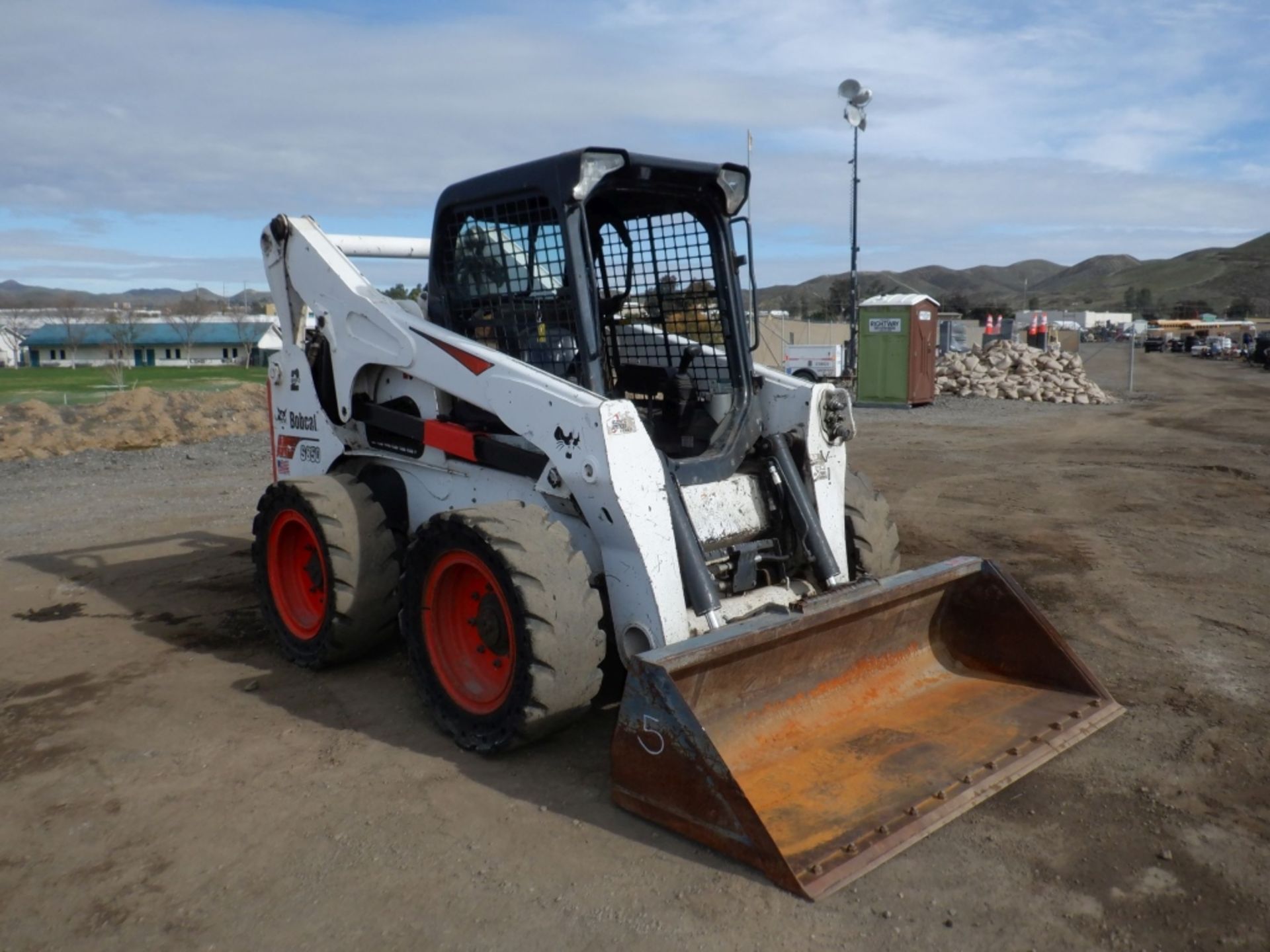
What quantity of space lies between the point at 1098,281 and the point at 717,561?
210815 millimetres

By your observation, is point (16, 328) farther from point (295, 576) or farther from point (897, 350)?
point (295, 576)

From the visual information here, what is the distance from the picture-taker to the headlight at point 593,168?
4.65 meters

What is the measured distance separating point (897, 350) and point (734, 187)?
1700 cm

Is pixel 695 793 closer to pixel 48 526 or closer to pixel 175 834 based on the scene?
pixel 175 834

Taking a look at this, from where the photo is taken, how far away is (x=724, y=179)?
527cm

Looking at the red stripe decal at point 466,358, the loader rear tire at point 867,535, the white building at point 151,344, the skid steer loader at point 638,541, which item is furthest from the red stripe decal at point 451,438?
the white building at point 151,344

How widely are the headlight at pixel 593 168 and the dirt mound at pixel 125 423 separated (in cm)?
1160

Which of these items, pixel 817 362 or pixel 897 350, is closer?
pixel 897 350

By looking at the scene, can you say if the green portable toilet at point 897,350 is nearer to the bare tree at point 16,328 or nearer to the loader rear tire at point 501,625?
the loader rear tire at point 501,625

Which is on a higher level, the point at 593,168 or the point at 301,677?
the point at 593,168

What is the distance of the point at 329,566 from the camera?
523cm

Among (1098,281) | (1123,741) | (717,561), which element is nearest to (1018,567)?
(1123,741)

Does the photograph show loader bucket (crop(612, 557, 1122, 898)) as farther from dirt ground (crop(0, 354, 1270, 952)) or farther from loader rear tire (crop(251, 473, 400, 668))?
loader rear tire (crop(251, 473, 400, 668))

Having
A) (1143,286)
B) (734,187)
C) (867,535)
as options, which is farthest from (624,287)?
(1143,286)
